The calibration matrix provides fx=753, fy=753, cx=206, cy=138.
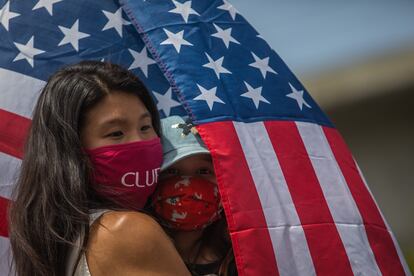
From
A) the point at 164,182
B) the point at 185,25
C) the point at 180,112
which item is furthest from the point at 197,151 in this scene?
the point at 185,25

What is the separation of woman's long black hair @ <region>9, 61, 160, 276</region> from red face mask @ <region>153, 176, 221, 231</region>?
0.34 m

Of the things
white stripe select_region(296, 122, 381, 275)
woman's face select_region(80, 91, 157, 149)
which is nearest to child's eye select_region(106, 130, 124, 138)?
woman's face select_region(80, 91, 157, 149)

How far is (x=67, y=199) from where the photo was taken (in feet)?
6.98

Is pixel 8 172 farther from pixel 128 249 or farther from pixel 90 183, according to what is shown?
pixel 128 249

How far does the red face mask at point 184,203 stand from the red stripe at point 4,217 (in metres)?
0.52

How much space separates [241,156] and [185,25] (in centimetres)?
58

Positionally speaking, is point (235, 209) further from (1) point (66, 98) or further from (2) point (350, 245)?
(1) point (66, 98)

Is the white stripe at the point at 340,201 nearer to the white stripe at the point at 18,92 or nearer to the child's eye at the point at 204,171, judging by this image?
the child's eye at the point at 204,171

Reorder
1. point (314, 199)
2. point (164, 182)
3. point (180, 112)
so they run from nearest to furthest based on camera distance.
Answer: point (164, 182) < point (314, 199) < point (180, 112)

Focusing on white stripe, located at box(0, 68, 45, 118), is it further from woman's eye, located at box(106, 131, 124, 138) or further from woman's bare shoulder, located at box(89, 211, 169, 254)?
woman's bare shoulder, located at box(89, 211, 169, 254)

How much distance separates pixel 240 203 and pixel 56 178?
2.24ft

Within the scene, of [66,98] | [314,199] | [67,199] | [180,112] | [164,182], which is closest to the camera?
[67,199]

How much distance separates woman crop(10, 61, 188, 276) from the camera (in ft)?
6.74

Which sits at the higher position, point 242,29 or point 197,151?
point 242,29
